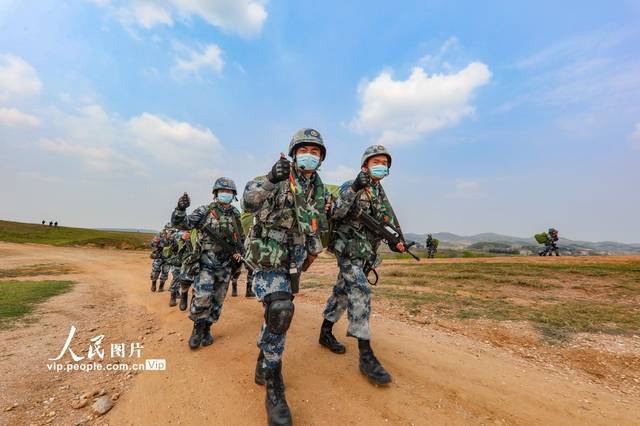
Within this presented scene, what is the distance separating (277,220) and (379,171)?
1.96 metres

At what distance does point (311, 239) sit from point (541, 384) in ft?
12.0

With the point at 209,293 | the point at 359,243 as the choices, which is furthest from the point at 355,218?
the point at 209,293

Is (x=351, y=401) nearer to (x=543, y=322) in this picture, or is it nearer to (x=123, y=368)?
(x=123, y=368)

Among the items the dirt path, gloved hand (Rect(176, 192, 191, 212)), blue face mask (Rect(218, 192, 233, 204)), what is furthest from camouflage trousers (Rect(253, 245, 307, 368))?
gloved hand (Rect(176, 192, 191, 212))

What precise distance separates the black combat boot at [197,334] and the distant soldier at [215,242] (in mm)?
92

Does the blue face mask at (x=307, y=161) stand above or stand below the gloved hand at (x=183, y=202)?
above

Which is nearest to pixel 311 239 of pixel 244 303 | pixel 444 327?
pixel 444 327

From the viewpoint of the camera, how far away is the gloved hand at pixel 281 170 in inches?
136

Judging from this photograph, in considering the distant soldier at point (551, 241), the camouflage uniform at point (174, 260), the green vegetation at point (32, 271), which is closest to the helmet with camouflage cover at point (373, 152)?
the camouflage uniform at point (174, 260)

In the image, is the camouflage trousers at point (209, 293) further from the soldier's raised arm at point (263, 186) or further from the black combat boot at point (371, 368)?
the black combat boot at point (371, 368)

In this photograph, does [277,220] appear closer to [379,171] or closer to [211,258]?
[379,171]

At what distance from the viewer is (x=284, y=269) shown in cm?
370

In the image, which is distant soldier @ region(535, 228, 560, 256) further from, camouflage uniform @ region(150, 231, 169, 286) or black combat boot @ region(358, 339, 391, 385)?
camouflage uniform @ region(150, 231, 169, 286)

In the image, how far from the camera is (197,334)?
5.13 metres
